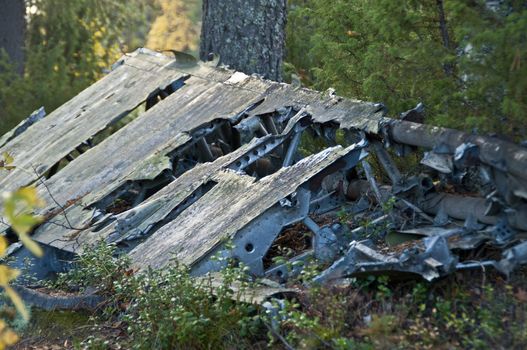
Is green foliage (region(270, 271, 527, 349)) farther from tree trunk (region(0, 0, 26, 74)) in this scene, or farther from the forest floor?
tree trunk (region(0, 0, 26, 74))

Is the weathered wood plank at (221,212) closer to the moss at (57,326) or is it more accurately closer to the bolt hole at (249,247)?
the bolt hole at (249,247)

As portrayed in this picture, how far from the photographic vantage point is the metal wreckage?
7348mm

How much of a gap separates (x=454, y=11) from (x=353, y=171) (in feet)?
→ 7.43

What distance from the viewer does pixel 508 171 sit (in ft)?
23.4

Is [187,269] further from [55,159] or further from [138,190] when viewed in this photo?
[55,159]

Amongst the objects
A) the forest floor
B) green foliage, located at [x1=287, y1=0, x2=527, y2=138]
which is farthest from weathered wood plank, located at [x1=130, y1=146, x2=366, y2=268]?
the forest floor

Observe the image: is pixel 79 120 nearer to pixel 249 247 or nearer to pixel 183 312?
pixel 249 247

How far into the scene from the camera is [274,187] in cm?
885

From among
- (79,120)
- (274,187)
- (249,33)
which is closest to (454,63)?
(274,187)

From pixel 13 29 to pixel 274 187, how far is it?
16848mm

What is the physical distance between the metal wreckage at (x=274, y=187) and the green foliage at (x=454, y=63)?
0.86ft

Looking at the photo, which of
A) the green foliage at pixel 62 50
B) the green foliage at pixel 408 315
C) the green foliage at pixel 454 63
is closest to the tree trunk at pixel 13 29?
the green foliage at pixel 62 50

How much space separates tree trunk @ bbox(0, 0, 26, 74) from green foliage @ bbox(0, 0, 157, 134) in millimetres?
241

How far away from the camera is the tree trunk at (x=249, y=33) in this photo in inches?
546
